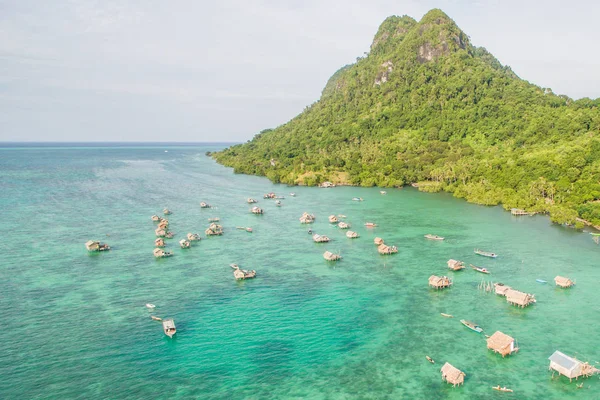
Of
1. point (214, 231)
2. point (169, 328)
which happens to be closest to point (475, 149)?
point (214, 231)

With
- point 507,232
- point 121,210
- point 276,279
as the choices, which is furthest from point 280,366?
point 121,210

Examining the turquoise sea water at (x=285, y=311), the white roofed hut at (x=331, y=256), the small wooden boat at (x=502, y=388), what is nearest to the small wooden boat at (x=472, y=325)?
the turquoise sea water at (x=285, y=311)

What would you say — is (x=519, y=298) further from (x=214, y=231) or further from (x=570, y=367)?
(x=214, y=231)

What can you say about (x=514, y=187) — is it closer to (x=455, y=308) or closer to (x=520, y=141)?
(x=520, y=141)

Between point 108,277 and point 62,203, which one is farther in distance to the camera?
point 62,203

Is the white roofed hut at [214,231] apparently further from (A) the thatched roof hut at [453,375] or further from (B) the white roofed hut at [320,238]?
(A) the thatched roof hut at [453,375]

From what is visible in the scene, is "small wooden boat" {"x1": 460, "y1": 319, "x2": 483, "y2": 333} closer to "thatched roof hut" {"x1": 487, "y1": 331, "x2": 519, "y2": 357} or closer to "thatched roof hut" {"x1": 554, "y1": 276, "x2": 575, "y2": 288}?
"thatched roof hut" {"x1": 487, "y1": 331, "x2": 519, "y2": 357}
